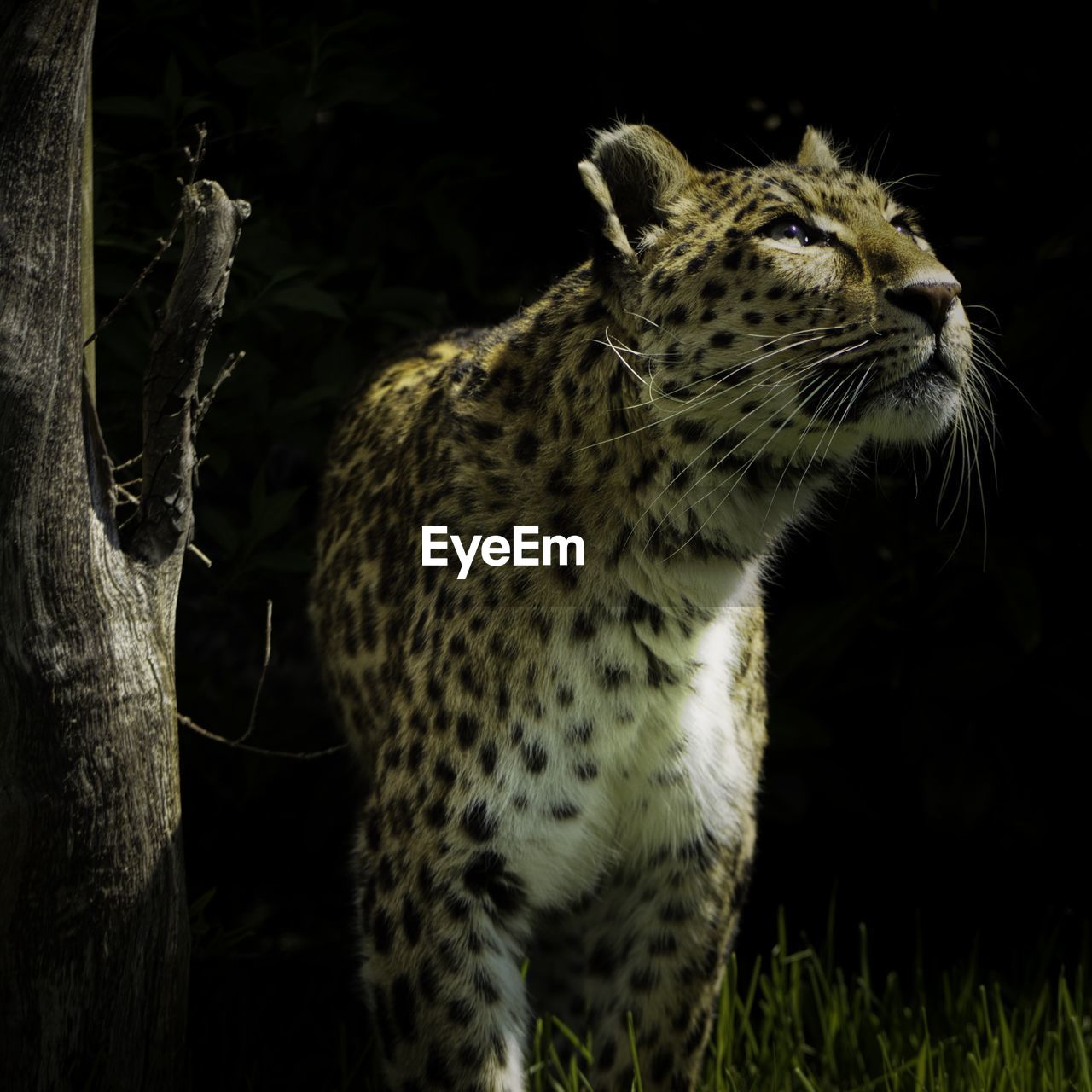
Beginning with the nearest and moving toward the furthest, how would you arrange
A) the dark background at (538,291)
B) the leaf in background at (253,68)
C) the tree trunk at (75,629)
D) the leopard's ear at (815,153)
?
the tree trunk at (75,629) → the leopard's ear at (815,153) → the leaf in background at (253,68) → the dark background at (538,291)

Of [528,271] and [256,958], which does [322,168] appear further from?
[256,958]

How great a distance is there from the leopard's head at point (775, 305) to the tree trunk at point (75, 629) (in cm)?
87

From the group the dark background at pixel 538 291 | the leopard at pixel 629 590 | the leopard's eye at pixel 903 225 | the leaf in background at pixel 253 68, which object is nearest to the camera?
the leopard at pixel 629 590

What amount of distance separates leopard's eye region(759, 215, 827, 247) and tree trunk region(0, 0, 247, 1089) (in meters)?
1.08

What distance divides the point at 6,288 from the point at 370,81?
1.62 meters

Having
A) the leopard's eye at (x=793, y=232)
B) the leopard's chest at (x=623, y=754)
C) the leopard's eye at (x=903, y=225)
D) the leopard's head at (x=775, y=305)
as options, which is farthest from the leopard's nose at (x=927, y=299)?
the leopard's chest at (x=623, y=754)

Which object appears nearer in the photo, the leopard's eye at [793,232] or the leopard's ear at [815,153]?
the leopard's eye at [793,232]

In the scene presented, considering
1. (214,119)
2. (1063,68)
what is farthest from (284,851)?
(1063,68)

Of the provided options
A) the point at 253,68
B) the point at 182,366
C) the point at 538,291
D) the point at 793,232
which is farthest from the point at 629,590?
the point at 253,68

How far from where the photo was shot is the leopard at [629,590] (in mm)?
3154

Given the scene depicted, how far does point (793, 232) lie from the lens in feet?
10.6

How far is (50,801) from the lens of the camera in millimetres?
2998

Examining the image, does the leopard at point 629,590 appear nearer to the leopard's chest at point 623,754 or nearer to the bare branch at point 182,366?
the leopard's chest at point 623,754

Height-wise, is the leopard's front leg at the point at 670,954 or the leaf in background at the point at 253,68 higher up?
the leaf in background at the point at 253,68
